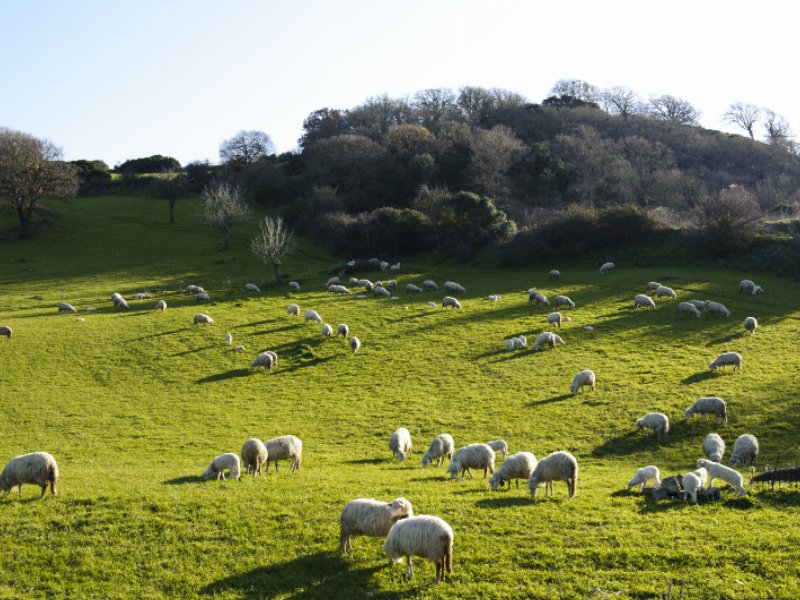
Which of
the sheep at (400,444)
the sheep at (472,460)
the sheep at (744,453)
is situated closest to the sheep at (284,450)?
the sheep at (400,444)

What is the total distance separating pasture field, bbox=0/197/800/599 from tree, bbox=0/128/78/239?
23984 millimetres

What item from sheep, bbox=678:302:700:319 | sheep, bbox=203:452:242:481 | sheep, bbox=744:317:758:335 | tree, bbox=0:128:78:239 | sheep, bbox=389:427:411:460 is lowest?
sheep, bbox=389:427:411:460

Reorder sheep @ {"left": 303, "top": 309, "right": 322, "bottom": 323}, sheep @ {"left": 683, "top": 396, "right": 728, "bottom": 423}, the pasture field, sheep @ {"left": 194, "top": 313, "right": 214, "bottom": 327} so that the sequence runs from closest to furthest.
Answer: the pasture field
sheep @ {"left": 683, "top": 396, "right": 728, "bottom": 423}
sheep @ {"left": 194, "top": 313, "right": 214, "bottom": 327}
sheep @ {"left": 303, "top": 309, "right": 322, "bottom": 323}

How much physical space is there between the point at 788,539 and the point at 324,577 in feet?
30.1

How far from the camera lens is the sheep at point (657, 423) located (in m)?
23.3

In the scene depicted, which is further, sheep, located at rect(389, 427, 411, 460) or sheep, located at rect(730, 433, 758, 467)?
sheep, located at rect(389, 427, 411, 460)

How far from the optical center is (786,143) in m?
117

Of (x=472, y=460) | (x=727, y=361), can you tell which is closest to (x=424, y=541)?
(x=472, y=460)

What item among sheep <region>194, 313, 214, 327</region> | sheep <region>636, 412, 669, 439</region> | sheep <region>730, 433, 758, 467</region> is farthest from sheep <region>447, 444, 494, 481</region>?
sheep <region>194, 313, 214, 327</region>

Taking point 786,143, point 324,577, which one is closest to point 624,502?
point 324,577

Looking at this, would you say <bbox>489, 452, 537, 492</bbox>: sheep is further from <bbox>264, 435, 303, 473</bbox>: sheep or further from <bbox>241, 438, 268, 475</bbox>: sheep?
<bbox>241, 438, 268, 475</bbox>: sheep

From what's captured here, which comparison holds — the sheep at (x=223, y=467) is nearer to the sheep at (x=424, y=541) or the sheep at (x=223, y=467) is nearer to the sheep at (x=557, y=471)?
the sheep at (x=424, y=541)

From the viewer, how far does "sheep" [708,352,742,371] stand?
3045cm

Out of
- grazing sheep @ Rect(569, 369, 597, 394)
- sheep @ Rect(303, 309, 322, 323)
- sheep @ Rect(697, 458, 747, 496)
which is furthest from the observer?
sheep @ Rect(303, 309, 322, 323)
